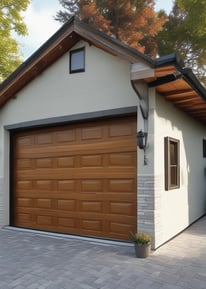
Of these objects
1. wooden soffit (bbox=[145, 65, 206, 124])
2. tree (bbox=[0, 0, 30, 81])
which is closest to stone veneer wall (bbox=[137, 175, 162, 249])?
wooden soffit (bbox=[145, 65, 206, 124])

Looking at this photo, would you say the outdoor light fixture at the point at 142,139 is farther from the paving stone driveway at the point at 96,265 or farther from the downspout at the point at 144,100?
the paving stone driveway at the point at 96,265

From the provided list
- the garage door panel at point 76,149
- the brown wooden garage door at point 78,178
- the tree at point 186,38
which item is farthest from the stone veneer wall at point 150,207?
the tree at point 186,38

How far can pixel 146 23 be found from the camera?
15.7 meters

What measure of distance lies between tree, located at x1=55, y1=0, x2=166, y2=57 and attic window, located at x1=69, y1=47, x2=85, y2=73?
9.88 meters

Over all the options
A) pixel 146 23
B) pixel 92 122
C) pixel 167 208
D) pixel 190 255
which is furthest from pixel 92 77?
pixel 146 23

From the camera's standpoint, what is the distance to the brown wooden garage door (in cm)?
560

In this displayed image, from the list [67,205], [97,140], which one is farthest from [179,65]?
[67,205]

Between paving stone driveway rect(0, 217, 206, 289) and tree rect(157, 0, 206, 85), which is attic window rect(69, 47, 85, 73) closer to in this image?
paving stone driveway rect(0, 217, 206, 289)

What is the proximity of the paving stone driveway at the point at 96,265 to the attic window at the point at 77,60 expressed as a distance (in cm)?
357

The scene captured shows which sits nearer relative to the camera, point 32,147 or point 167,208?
point 167,208

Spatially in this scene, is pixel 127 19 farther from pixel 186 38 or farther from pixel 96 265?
pixel 96 265

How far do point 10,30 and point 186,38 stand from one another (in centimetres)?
941

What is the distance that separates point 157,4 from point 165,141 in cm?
1386

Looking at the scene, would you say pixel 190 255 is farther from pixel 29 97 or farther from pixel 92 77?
pixel 29 97
